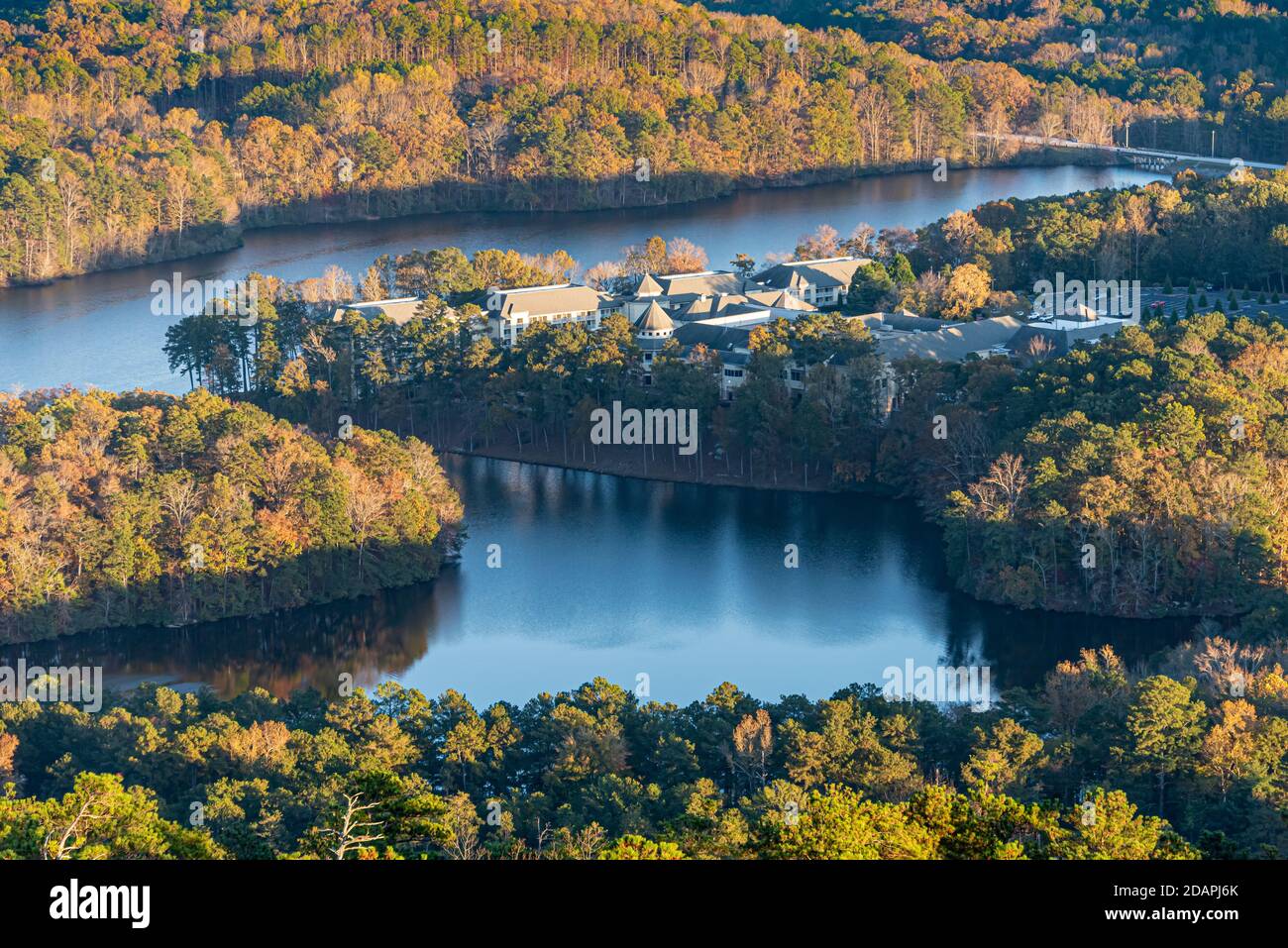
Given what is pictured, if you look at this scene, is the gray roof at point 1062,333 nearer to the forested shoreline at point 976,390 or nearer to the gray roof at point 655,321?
Answer: the forested shoreline at point 976,390

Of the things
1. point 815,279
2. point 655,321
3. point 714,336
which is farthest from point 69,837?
point 815,279

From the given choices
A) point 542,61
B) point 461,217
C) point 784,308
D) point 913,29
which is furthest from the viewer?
point 913,29

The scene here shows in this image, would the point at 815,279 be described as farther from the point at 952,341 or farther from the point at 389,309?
the point at 389,309

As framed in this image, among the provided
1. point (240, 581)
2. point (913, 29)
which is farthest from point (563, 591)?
point (913, 29)

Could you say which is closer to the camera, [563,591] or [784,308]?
[563,591]

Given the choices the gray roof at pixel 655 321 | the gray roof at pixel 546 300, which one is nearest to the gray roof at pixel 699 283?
the gray roof at pixel 546 300

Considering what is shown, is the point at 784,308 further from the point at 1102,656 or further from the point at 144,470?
the point at 1102,656

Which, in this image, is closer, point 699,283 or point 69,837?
point 69,837
